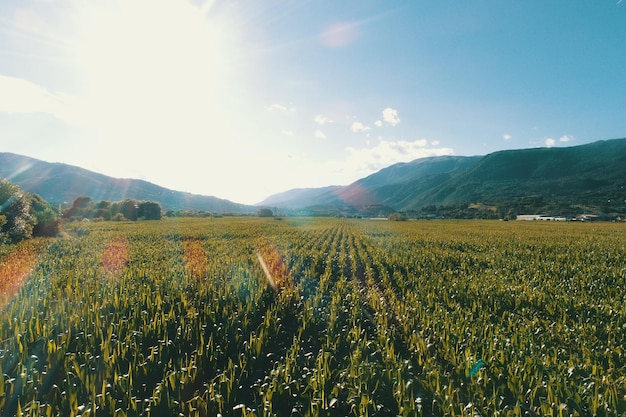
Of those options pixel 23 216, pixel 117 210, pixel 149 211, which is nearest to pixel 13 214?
pixel 23 216

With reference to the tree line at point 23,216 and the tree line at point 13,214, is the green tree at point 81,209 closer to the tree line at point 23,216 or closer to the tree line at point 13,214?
the tree line at point 23,216

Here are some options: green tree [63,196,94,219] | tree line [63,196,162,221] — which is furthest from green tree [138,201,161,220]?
green tree [63,196,94,219]

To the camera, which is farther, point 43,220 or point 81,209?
point 81,209

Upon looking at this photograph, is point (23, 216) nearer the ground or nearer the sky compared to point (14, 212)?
nearer the ground

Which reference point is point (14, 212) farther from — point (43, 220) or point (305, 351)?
point (305, 351)

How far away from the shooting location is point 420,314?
7887mm

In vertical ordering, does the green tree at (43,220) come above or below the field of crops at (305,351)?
above

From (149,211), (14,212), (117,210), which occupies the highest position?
(117,210)

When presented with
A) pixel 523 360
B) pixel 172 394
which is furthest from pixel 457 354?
pixel 172 394

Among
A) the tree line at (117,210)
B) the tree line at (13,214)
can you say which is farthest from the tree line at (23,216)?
the tree line at (117,210)

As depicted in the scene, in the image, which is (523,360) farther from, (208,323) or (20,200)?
(20,200)

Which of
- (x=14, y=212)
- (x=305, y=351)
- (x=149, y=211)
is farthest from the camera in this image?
(x=149, y=211)

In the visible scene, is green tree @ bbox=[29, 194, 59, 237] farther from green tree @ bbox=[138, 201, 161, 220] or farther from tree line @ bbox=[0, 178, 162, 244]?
green tree @ bbox=[138, 201, 161, 220]

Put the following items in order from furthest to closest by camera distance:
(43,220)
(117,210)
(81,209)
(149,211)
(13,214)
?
(149,211) → (117,210) → (81,209) → (43,220) → (13,214)
